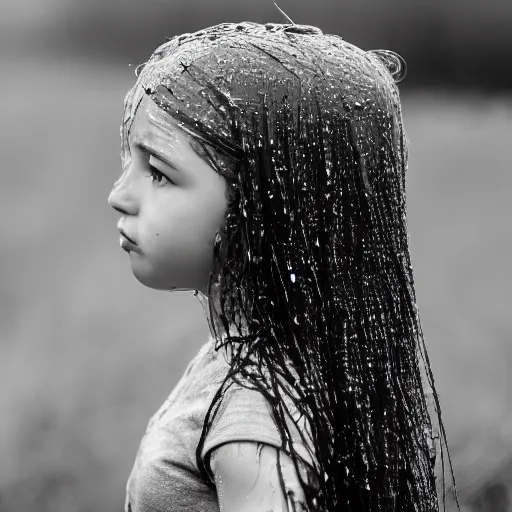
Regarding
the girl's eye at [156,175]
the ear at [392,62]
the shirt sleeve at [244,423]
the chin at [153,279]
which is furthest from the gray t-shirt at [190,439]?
the ear at [392,62]

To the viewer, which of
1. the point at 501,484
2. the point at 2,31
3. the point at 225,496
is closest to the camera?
the point at 225,496

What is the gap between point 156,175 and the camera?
795 millimetres

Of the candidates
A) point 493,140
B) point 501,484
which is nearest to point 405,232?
point 501,484

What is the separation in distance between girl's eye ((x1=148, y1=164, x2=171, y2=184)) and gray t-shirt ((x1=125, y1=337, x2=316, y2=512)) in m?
0.21

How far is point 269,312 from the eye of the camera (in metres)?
0.80

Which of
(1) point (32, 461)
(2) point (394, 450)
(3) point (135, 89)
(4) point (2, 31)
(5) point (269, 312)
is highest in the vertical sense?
(4) point (2, 31)

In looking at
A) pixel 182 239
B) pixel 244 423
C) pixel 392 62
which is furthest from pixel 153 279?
pixel 392 62

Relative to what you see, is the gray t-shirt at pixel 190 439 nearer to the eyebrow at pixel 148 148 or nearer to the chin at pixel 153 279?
the chin at pixel 153 279

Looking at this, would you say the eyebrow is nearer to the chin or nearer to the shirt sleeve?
the chin

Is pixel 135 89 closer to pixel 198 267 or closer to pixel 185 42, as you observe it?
pixel 185 42

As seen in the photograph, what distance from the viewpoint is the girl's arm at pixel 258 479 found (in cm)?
71

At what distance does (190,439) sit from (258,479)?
12cm

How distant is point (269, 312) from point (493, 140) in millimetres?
1439

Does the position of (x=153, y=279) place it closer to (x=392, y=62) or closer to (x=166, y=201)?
(x=166, y=201)
